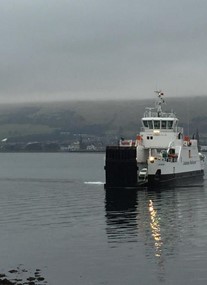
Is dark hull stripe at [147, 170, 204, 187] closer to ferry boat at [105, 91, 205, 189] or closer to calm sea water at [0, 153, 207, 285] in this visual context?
ferry boat at [105, 91, 205, 189]

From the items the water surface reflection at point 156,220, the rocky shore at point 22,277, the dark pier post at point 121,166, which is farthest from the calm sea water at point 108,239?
the dark pier post at point 121,166

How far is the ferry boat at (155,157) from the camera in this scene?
77.2 metres

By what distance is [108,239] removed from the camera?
39.3m

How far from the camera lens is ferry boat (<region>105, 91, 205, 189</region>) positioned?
77.2 metres

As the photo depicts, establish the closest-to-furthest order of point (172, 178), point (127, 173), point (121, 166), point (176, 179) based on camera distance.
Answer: point (121, 166)
point (127, 173)
point (172, 178)
point (176, 179)

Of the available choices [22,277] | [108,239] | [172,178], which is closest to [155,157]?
[172,178]

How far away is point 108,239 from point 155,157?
1678 inches

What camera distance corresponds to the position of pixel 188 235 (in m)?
40.9

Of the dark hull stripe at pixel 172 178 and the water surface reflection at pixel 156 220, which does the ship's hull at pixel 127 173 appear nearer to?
the dark hull stripe at pixel 172 178

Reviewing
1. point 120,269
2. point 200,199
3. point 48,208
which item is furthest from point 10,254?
point 200,199

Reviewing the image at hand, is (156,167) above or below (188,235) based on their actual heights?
above

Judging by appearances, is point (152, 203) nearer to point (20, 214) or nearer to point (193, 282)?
point (20, 214)

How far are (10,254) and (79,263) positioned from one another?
5.31 metres

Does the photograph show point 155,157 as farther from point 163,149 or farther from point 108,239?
point 108,239
